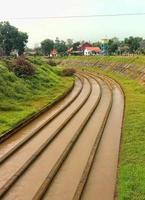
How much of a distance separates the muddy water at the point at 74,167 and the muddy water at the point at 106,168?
49 cm

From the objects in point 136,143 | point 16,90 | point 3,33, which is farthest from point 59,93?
point 3,33

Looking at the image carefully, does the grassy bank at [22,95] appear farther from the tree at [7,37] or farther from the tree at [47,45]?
the tree at [47,45]

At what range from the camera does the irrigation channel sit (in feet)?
46.7

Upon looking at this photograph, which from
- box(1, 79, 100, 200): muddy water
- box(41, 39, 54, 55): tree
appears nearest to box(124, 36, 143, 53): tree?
box(41, 39, 54, 55): tree

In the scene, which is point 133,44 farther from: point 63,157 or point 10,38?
point 63,157

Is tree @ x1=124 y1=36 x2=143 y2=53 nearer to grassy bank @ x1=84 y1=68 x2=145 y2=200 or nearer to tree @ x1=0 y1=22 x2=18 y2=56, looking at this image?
tree @ x1=0 y1=22 x2=18 y2=56

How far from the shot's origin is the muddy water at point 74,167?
1409 centimetres

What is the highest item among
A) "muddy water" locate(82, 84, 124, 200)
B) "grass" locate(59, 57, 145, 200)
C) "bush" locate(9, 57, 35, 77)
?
"bush" locate(9, 57, 35, 77)

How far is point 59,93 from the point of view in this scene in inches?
1547

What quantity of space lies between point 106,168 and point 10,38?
61238 mm

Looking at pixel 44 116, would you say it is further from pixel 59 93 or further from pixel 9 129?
pixel 59 93

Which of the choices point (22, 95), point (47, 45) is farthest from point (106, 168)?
point (47, 45)

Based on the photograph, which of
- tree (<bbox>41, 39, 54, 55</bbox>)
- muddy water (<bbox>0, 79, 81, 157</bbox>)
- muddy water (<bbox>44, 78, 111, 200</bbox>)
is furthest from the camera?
tree (<bbox>41, 39, 54, 55</bbox>)

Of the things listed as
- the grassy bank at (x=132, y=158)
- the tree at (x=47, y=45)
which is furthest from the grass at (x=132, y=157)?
the tree at (x=47, y=45)
